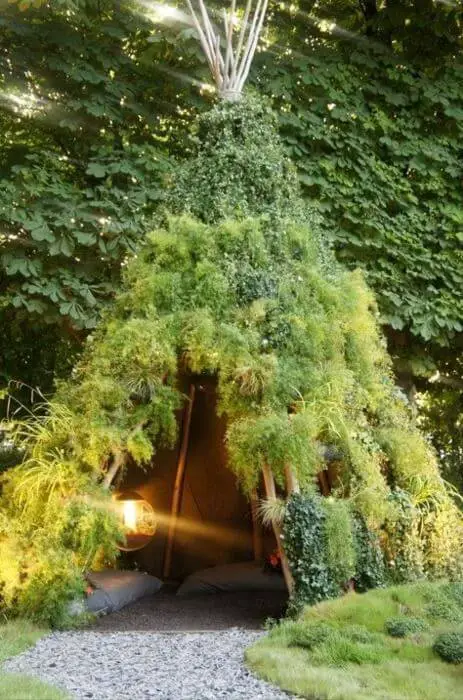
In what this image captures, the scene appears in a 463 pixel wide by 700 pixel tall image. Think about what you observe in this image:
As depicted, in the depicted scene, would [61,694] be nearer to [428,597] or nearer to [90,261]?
[428,597]

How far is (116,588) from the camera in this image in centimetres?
751

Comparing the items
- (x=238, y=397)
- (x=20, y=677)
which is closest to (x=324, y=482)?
(x=238, y=397)

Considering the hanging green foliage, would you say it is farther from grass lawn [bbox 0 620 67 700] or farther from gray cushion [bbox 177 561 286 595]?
gray cushion [bbox 177 561 286 595]

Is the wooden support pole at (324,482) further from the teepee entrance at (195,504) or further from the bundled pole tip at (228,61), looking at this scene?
the bundled pole tip at (228,61)

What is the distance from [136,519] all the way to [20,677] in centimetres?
381

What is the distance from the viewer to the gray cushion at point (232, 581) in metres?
8.30

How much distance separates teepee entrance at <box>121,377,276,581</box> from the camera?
948 cm

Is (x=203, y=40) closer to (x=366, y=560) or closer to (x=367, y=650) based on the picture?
(x=366, y=560)

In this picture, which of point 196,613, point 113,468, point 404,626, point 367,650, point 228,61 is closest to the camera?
point 367,650

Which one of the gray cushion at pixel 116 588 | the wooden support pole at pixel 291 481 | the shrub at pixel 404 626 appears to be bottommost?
the gray cushion at pixel 116 588

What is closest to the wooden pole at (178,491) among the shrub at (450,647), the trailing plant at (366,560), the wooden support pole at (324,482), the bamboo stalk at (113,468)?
the wooden support pole at (324,482)

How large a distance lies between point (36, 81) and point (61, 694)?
7441 millimetres

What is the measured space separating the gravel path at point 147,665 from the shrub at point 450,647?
1109 millimetres

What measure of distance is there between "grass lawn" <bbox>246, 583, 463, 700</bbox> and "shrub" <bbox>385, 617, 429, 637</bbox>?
0.6 inches
